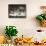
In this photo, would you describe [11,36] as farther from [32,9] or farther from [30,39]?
[32,9]

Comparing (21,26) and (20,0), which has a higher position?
(20,0)

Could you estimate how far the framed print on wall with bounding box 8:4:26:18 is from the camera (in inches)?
110

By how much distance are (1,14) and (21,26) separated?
1.33 feet

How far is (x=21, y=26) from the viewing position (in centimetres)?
279

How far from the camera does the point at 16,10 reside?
9.21 ft

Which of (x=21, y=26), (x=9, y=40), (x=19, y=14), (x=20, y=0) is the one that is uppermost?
(x=20, y=0)

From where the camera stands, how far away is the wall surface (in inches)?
109

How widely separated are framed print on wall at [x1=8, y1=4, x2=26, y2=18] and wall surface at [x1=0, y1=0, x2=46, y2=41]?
0.05 m

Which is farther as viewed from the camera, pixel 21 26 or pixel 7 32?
pixel 21 26

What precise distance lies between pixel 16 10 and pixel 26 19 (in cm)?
23

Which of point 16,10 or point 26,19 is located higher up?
point 16,10

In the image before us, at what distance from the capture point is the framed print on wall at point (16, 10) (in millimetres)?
2797

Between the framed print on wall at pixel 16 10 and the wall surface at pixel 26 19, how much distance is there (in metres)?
0.05

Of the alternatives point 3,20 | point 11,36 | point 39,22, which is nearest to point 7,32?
point 11,36
